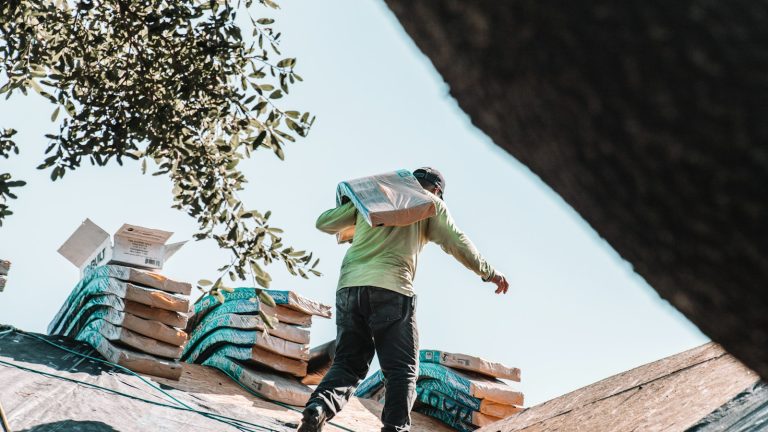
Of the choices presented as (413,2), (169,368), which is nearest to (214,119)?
(169,368)

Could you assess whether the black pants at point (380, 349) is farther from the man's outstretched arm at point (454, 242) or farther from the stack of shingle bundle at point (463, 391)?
the stack of shingle bundle at point (463, 391)

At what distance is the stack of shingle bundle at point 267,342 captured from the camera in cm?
761

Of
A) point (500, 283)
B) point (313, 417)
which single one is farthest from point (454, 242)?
point (313, 417)

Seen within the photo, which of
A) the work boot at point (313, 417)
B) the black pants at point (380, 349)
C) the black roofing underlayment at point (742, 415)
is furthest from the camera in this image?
the black pants at point (380, 349)

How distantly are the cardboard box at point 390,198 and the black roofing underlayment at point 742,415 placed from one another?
1.89 meters

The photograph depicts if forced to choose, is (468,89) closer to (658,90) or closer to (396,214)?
(658,90)

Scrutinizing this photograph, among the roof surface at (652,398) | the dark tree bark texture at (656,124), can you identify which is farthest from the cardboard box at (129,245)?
the dark tree bark texture at (656,124)

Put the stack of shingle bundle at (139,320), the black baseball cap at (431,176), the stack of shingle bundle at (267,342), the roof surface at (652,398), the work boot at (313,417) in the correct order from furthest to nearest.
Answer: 1. the stack of shingle bundle at (267,342)
2. the stack of shingle bundle at (139,320)
3. the black baseball cap at (431,176)
4. the work boot at (313,417)
5. the roof surface at (652,398)

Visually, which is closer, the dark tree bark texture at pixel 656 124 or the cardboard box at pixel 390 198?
the dark tree bark texture at pixel 656 124

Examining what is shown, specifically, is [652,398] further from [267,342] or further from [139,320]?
[139,320]

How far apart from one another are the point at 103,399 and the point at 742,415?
3843 mm

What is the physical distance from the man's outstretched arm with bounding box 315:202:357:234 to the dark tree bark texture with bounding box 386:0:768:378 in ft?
13.5

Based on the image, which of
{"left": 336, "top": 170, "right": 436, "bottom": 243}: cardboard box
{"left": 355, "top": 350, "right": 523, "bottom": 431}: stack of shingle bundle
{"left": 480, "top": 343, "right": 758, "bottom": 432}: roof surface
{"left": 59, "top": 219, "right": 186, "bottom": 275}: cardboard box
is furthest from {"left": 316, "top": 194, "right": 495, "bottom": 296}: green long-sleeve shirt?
{"left": 355, "top": 350, "right": 523, "bottom": 431}: stack of shingle bundle

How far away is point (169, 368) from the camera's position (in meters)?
6.91
